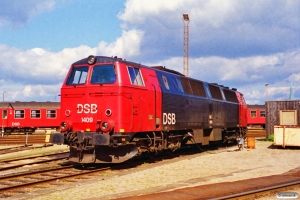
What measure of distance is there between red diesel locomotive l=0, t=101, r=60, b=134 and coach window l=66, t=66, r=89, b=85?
103 ft

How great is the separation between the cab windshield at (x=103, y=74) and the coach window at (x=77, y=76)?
0.43 metres

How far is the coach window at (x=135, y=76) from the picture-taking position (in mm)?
14868

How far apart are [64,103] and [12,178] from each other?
360cm

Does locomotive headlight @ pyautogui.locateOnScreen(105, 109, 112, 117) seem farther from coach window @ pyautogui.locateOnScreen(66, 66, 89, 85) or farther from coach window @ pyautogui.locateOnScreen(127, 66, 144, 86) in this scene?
coach window @ pyautogui.locateOnScreen(66, 66, 89, 85)

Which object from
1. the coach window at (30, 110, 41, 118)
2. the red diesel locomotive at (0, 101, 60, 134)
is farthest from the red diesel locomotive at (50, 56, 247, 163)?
the coach window at (30, 110, 41, 118)

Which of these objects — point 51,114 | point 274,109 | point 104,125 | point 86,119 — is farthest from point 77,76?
point 51,114

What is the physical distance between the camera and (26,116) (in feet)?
149

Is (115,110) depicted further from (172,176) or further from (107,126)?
(172,176)

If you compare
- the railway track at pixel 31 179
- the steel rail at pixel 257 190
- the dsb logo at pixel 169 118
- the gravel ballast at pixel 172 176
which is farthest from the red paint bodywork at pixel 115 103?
the steel rail at pixel 257 190

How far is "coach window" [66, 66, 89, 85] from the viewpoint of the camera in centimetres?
1504

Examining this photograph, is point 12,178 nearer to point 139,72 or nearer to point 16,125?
point 139,72

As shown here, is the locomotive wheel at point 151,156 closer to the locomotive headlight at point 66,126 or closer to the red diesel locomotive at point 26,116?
the locomotive headlight at point 66,126

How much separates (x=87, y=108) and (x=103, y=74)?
1.43 metres

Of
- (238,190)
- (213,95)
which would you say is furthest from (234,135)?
(238,190)
